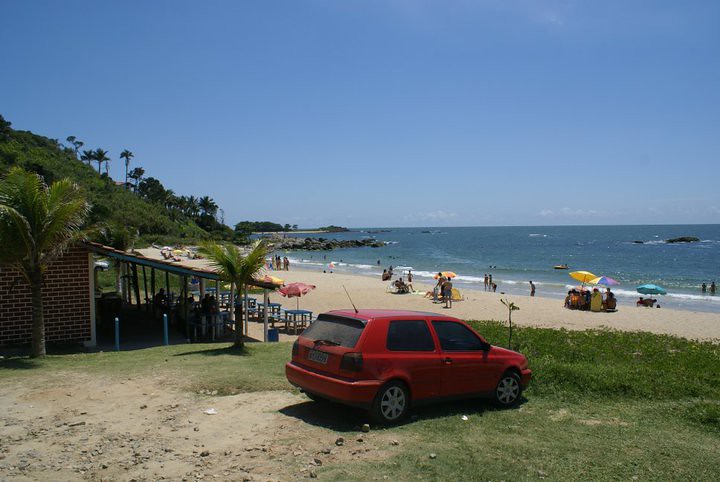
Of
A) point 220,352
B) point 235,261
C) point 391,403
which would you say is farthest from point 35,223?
point 391,403

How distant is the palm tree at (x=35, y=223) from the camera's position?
9523 millimetres

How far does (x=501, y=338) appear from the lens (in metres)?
13.4

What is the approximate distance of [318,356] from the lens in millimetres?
6371

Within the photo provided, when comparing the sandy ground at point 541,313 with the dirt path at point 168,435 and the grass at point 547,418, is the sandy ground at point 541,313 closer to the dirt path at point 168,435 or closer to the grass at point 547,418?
the grass at point 547,418

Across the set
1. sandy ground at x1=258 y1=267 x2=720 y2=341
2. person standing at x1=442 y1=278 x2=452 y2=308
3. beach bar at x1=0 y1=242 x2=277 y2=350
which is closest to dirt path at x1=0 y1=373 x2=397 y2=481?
beach bar at x1=0 y1=242 x2=277 y2=350

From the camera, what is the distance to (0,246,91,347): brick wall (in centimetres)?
1154

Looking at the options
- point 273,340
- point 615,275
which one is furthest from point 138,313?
point 615,275

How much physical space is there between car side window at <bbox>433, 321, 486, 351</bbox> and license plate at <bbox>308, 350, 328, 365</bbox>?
1.50 meters

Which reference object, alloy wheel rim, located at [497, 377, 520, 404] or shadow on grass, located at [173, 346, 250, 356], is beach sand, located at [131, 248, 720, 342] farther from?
alloy wheel rim, located at [497, 377, 520, 404]

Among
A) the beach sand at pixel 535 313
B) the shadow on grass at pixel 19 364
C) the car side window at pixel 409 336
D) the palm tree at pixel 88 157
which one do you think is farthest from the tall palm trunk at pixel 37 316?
the palm tree at pixel 88 157

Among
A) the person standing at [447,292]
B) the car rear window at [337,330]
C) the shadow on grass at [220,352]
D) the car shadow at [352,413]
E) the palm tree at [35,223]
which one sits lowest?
the person standing at [447,292]

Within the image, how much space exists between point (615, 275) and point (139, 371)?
175 ft

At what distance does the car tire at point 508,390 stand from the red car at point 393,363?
14mm

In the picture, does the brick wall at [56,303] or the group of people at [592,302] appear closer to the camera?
the brick wall at [56,303]
